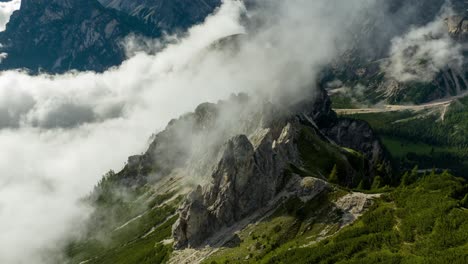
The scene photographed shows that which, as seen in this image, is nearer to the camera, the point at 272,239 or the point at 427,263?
the point at 427,263

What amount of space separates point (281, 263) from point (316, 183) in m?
48.7

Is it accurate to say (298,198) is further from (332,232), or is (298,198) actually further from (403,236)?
(403,236)

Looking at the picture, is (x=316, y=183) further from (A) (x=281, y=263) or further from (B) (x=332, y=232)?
(A) (x=281, y=263)

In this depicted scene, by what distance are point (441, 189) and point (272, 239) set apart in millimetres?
63598

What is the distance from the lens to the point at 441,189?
159m

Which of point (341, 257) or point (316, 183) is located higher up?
point (316, 183)

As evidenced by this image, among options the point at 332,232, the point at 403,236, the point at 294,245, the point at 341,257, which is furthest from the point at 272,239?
the point at 403,236

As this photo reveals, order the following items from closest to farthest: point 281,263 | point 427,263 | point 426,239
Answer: point 427,263
point 426,239
point 281,263

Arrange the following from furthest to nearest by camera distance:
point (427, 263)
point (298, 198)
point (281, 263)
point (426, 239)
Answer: point (298, 198) → point (281, 263) → point (426, 239) → point (427, 263)

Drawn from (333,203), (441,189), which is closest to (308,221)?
(333,203)

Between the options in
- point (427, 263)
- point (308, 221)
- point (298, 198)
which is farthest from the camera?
point (298, 198)

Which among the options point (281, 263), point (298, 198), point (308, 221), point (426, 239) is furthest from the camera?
point (298, 198)

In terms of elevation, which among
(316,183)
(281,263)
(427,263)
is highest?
(316,183)

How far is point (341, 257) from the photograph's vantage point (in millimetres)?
139250
